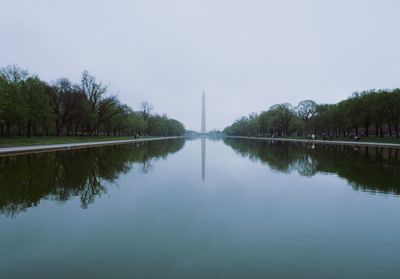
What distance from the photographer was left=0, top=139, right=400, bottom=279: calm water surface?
4523mm

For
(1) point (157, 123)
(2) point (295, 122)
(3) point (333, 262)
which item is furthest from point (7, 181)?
(1) point (157, 123)

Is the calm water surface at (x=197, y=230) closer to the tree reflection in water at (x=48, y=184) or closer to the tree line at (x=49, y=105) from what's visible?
the tree reflection in water at (x=48, y=184)

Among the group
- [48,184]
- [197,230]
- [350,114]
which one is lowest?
[197,230]

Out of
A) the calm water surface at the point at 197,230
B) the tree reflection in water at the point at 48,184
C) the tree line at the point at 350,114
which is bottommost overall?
the calm water surface at the point at 197,230

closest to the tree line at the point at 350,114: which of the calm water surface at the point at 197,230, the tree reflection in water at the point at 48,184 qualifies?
the calm water surface at the point at 197,230

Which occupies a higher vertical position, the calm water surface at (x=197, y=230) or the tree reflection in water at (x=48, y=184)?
the tree reflection in water at (x=48, y=184)

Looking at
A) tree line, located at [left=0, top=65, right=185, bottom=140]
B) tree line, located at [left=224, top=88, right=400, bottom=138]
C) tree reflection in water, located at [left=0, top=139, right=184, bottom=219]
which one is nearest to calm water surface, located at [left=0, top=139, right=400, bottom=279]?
tree reflection in water, located at [left=0, top=139, right=184, bottom=219]

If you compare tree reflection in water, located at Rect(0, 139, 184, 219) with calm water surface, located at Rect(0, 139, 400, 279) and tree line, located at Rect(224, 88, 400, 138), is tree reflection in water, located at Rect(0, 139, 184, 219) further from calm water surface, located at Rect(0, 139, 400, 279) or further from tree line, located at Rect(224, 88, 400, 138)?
tree line, located at Rect(224, 88, 400, 138)

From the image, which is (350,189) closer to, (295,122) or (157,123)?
(295,122)

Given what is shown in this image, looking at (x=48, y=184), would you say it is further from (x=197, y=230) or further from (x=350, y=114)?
(x=350, y=114)

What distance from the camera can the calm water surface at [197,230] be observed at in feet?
14.8

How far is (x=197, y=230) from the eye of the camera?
6160 millimetres

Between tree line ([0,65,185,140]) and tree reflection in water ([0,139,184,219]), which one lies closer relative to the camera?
tree reflection in water ([0,139,184,219])

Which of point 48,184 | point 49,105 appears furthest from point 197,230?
point 49,105
